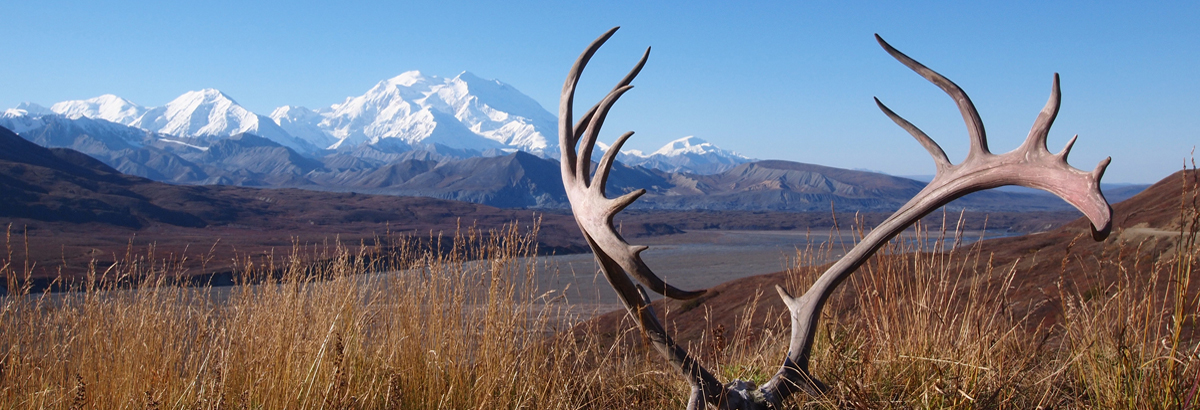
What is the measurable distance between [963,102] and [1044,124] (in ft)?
0.83

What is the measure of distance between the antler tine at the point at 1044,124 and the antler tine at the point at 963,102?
13 cm

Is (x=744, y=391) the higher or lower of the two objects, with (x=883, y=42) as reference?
lower

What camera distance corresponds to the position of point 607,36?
279 centimetres

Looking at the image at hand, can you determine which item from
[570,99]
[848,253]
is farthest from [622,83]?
[848,253]

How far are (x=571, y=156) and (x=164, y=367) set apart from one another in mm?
2111

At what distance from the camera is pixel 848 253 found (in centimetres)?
270

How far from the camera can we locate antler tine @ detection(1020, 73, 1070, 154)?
90.9 inches

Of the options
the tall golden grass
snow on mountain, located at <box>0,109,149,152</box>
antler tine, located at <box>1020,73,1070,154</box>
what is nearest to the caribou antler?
antler tine, located at <box>1020,73,1070,154</box>

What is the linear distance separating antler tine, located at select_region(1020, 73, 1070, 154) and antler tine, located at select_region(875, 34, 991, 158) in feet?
0.44

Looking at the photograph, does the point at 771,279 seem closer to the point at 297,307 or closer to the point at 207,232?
the point at 297,307

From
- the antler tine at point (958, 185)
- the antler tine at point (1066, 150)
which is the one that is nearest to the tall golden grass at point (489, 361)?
the antler tine at point (958, 185)

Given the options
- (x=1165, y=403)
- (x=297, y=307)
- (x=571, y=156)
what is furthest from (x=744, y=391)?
(x=297, y=307)

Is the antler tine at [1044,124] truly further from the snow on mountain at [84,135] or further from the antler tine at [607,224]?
the snow on mountain at [84,135]

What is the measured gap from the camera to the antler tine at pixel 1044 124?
2.31 m
